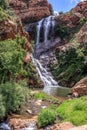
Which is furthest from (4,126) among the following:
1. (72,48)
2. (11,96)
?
(72,48)

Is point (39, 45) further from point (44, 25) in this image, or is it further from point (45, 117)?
point (45, 117)

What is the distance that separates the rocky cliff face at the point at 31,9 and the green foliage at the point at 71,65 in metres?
25.5

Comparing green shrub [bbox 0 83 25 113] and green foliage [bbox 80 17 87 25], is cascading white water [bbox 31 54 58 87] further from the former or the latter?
green shrub [bbox 0 83 25 113]

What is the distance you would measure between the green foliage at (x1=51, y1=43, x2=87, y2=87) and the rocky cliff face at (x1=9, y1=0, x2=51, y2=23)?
83.7ft

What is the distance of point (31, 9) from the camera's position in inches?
4205

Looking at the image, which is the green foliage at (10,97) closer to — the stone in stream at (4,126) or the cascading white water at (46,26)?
the stone in stream at (4,126)

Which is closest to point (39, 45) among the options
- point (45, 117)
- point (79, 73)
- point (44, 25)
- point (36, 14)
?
point (44, 25)

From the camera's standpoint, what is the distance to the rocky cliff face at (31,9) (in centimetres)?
10338

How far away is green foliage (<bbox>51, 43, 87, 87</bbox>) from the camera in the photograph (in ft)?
232

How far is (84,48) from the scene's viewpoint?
77.8m

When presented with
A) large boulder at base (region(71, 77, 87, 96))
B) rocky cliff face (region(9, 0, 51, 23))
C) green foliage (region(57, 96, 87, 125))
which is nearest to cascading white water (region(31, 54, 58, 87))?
rocky cliff face (region(9, 0, 51, 23))

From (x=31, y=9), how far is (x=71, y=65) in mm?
38397

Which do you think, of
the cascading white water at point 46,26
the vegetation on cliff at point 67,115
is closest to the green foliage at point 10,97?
the vegetation on cliff at point 67,115

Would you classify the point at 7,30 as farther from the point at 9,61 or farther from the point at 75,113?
the point at 75,113
